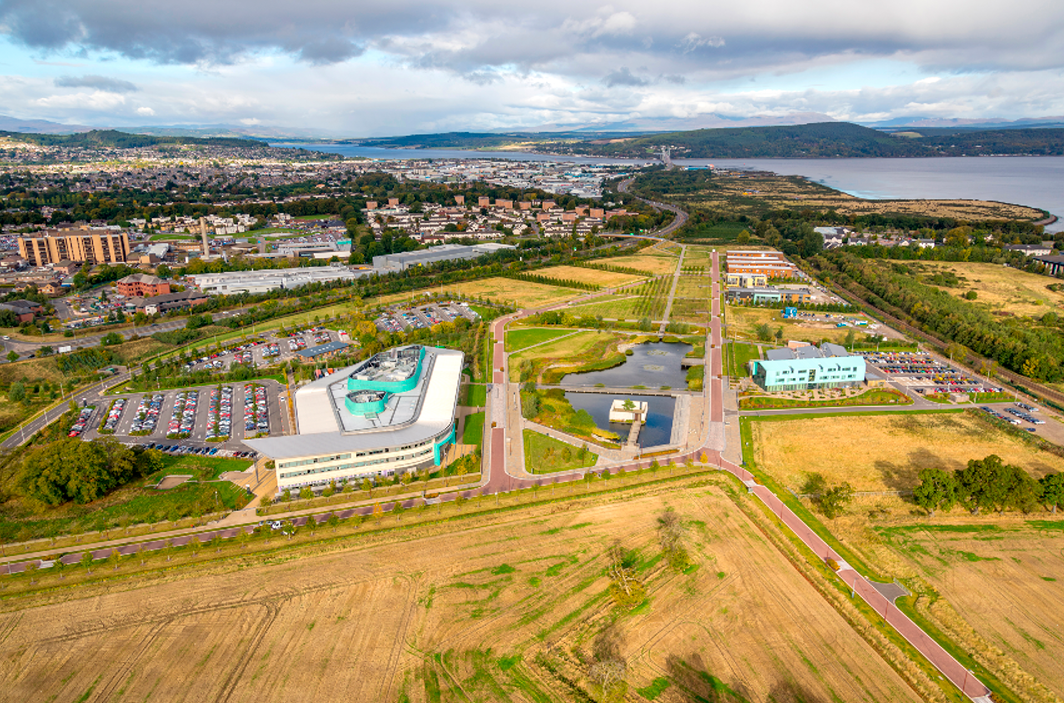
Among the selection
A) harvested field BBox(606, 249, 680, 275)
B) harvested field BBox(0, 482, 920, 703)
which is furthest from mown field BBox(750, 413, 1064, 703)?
harvested field BBox(606, 249, 680, 275)

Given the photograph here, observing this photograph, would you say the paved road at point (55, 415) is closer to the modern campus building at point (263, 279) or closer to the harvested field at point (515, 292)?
the modern campus building at point (263, 279)

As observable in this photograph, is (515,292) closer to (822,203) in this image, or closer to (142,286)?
(142,286)

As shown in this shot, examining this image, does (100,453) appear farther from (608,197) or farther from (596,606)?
(608,197)

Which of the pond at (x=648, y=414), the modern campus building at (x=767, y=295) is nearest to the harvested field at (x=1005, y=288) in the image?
the modern campus building at (x=767, y=295)

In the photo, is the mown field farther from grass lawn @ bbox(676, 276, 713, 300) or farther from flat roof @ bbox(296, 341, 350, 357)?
flat roof @ bbox(296, 341, 350, 357)

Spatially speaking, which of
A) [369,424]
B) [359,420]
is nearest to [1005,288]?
[369,424]

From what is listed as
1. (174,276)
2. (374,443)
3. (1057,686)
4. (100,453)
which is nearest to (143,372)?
(100,453)
